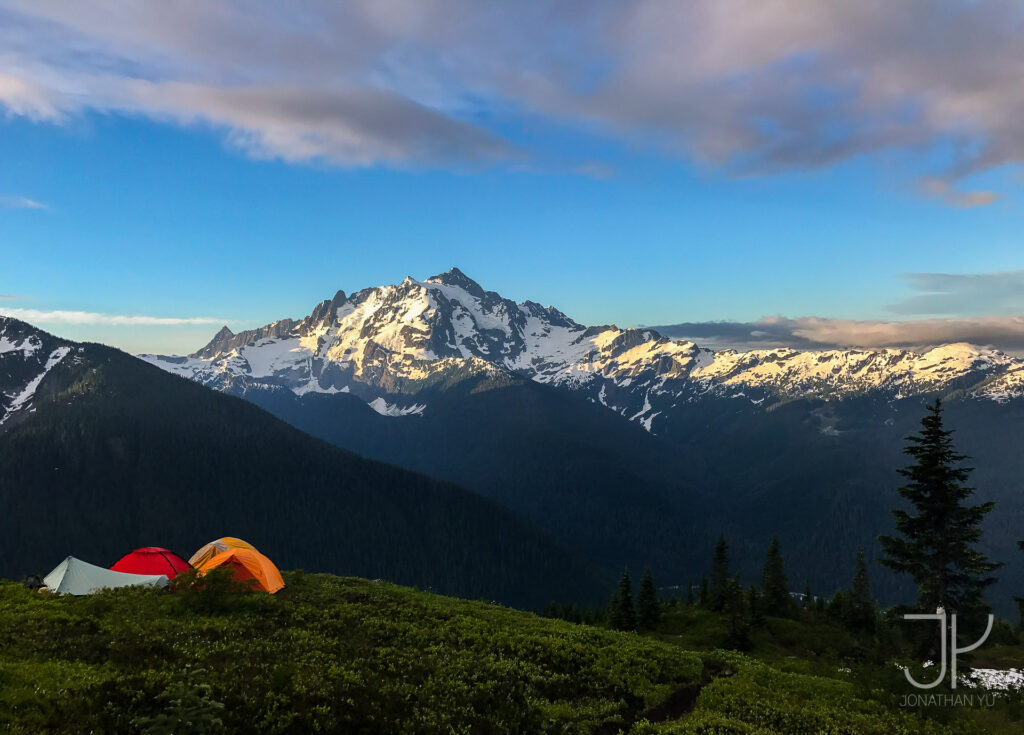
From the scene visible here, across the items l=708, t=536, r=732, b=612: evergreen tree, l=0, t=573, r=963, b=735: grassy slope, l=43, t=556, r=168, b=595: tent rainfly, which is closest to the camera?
l=0, t=573, r=963, b=735: grassy slope

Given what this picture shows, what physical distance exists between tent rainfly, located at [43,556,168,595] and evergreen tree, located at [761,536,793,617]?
52.1 m

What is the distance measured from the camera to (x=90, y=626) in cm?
2531

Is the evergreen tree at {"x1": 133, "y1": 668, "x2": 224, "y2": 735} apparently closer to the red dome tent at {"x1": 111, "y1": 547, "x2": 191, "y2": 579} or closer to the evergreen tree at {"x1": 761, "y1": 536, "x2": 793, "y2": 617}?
the red dome tent at {"x1": 111, "y1": 547, "x2": 191, "y2": 579}

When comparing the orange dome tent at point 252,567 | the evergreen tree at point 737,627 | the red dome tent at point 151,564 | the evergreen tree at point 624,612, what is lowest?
the evergreen tree at point 624,612

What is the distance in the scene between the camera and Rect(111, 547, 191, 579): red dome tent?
40.6 metres

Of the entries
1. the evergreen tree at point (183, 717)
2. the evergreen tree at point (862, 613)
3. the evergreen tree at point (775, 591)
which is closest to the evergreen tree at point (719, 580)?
the evergreen tree at point (775, 591)

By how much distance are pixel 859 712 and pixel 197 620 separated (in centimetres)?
2890

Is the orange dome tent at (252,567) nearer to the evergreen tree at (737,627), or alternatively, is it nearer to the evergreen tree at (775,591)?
the evergreen tree at (737,627)

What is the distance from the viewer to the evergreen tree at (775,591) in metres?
56.3

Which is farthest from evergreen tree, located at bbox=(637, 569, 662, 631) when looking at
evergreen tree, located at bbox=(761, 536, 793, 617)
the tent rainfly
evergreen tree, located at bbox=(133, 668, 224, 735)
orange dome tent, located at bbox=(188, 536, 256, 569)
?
evergreen tree, located at bbox=(133, 668, 224, 735)

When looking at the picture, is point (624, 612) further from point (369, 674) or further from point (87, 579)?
point (87, 579)

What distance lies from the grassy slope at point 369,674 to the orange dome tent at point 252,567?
167 inches

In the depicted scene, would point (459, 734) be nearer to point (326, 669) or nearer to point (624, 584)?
point (326, 669)

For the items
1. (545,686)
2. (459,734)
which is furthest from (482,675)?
(459,734)
